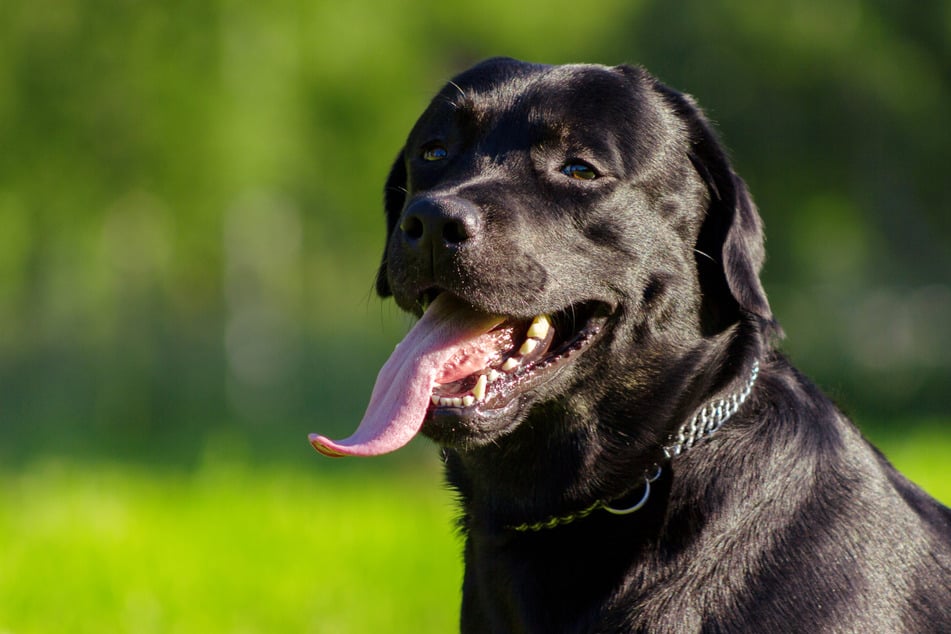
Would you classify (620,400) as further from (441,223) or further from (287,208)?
(287,208)

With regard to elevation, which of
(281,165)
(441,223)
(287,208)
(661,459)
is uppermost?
(441,223)

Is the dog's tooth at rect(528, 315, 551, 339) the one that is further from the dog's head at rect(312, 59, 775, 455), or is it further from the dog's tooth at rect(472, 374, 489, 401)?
the dog's tooth at rect(472, 374, 489, 401)

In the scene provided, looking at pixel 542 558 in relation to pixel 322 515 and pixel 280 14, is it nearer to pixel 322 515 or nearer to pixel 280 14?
pixel 322 515

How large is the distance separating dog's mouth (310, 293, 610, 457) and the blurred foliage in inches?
332

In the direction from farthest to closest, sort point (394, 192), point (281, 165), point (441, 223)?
point (281, 165) → point (394, 192) → point (441, 223)

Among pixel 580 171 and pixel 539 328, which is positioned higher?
pixel 580 171

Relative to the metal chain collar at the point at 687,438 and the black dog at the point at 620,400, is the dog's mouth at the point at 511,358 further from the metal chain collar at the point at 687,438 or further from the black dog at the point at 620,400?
the metal chain collar at the point at 687,438

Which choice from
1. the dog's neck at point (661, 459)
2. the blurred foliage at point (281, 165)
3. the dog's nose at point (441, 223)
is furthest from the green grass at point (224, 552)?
the blurred foliage at point (281, 165)

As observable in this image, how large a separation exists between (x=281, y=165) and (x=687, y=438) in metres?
12.2

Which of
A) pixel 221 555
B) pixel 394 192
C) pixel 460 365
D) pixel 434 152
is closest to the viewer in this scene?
pixel 460 365

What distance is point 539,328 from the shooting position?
309cm

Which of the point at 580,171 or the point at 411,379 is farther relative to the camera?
the point at 580,171

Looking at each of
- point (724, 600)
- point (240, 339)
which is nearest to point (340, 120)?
point (240, 339)

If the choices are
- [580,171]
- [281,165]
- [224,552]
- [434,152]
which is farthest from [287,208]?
[580,171]
